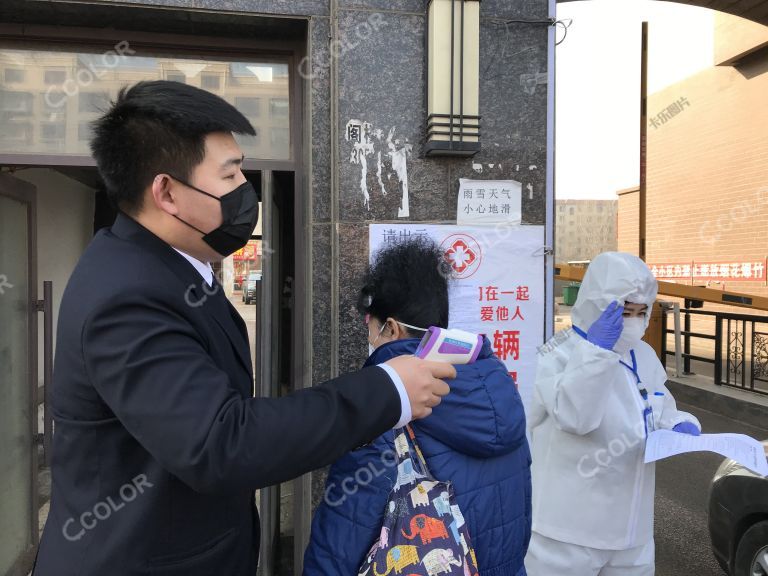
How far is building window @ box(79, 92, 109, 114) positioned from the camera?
309cm

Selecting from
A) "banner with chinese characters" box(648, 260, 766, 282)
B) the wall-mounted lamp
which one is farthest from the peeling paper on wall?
"banner with chinese characters" box(648, 260, 766, 282)

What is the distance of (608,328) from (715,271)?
11.7 m

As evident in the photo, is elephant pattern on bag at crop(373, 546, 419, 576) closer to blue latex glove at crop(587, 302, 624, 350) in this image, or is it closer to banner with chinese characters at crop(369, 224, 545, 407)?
blue latex glove at crop(587, 302, 624, 350)

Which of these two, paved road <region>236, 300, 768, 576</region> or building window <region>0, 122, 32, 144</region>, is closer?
building window <region>0, 122, 32, 144</region>

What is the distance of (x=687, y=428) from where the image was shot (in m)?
2.31

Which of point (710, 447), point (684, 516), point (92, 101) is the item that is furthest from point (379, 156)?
point (684, 516)

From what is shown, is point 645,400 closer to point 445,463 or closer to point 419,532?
point 445,463

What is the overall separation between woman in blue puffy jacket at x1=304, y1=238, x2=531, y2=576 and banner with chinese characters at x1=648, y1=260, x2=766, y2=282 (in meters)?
9.98

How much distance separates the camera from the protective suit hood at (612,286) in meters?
2.32

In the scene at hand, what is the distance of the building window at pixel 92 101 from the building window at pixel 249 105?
2.34 ft

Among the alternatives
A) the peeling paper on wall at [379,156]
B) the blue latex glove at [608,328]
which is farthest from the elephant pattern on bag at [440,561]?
the peeling paper on wall at [379,156]

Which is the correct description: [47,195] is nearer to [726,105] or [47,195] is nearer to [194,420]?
[194,420]

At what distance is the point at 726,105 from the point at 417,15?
38.3 feet

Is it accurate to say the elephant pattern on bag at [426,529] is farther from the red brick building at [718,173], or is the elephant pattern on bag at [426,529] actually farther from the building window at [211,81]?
A: the red brick building at [718,173]
